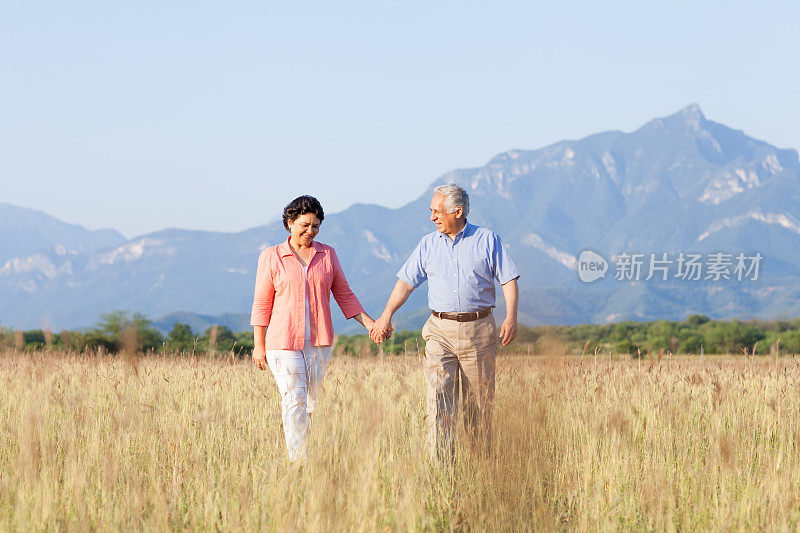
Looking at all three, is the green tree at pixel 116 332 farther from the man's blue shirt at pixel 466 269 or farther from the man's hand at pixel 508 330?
the man's hand at pixel 508 330

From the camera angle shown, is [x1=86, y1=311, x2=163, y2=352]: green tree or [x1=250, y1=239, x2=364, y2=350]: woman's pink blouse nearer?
[x1=250, y1=239, x2=364, y2=350]: woman's pink blouse

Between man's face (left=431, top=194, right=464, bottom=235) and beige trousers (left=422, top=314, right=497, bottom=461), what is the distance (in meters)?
0.68

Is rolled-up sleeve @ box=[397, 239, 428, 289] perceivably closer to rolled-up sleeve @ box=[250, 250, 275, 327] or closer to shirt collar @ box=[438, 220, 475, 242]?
shirt collar @ box=[438, 220, 475, 242]

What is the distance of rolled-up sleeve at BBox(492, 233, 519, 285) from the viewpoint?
17.9 ft

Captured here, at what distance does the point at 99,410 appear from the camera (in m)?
6.50

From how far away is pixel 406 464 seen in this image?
4305 millimetres

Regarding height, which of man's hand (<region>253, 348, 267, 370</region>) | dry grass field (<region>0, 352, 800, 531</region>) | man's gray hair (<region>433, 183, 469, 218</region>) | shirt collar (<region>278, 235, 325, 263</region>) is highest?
man's gray hair (<region>433, 183, 469, 218</region>)

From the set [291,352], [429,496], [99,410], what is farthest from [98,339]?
[429,496]

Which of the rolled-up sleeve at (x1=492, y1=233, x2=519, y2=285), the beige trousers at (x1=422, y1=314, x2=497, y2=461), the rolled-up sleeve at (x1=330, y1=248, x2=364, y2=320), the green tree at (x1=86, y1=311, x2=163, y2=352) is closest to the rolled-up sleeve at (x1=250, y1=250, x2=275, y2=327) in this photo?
the rolled-up sleeve at (x1=330, y1=248, x2=364, y2=320)

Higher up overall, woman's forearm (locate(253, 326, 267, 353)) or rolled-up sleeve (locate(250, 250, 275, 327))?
rolled-up sleeve (locate(250, 250, 275, 327))

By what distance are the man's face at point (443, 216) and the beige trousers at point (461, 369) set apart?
68 cm

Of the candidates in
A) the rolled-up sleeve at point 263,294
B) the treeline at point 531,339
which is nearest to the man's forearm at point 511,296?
the treeline at point 531,339

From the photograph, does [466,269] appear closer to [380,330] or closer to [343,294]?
[380,330]

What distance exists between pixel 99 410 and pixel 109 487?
2535mm
